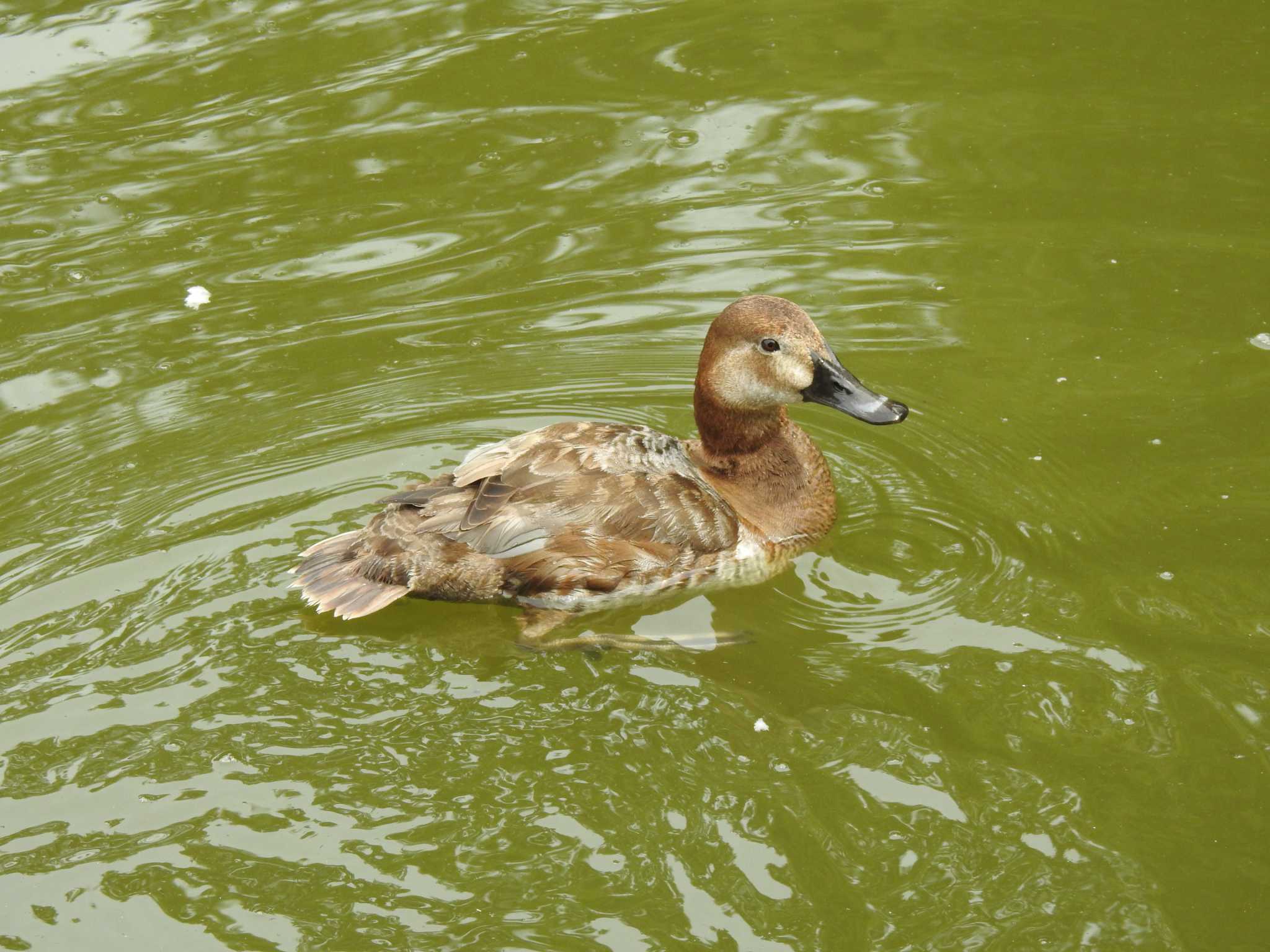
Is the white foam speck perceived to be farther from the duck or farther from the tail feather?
the tail feather

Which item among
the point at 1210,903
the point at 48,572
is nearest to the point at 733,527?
the point at 1210,903

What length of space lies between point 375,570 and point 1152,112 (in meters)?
5.65

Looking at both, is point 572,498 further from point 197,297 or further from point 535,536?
point 197,297

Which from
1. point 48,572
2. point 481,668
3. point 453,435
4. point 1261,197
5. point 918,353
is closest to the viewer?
point 481,668

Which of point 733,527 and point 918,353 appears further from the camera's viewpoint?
point 918,353

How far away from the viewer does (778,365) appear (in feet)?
19.0

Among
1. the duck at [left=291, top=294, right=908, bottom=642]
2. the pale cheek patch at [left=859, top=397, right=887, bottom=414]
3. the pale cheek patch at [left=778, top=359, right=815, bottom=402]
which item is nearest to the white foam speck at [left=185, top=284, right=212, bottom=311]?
the duck at [left=291, top=294, right=908, bottom=642]

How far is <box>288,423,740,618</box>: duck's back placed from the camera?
5469mm

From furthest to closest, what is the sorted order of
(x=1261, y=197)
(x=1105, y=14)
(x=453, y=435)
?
(x=1105, y=14), (x=1261, y=197), (x=453, y=435)

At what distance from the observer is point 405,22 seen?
9.87 metres

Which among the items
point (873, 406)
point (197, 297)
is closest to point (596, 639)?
point (873, 406)

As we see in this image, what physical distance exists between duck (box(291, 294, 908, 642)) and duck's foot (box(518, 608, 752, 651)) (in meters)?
0.01

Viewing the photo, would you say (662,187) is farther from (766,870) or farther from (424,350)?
(766,870)

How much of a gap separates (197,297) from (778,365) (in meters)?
3.33
